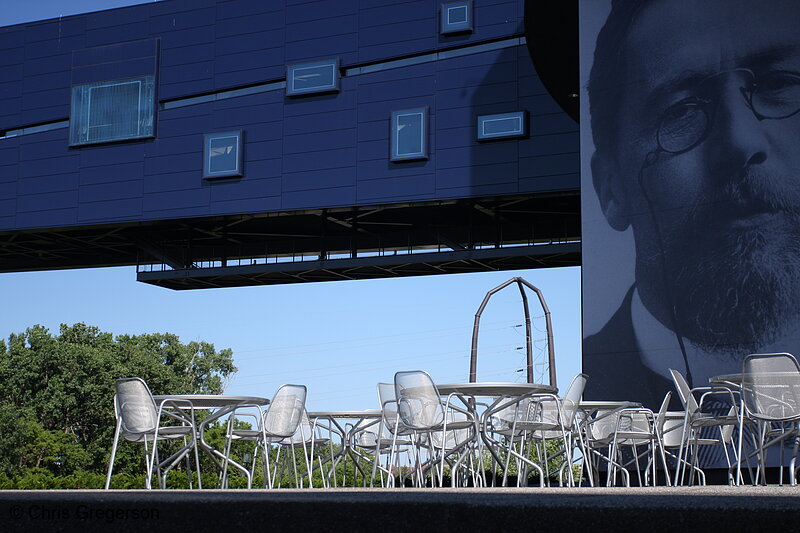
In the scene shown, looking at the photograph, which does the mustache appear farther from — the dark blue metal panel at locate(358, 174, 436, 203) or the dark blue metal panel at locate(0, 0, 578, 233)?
the dark blue metal panel at locate(358, 174, 436, 203)

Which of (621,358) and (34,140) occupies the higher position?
(34,140)

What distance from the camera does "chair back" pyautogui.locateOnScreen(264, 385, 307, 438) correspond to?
7348 millimetres

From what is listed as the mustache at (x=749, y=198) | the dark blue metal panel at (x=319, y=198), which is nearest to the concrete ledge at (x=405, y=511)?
the mustache at (x=749, y=198)

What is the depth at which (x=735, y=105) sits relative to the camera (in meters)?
10.9

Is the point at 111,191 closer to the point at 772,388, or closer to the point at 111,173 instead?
the point at 111,173

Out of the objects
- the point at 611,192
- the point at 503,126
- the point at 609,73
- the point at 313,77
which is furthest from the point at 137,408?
the point at 313,77

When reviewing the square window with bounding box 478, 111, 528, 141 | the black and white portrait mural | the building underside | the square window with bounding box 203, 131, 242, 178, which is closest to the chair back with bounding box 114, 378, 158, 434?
the black and white portrait mural

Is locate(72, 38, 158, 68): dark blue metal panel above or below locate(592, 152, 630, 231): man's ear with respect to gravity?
above

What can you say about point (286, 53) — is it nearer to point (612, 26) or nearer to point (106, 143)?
point (106, 143)

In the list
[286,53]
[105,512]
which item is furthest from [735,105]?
[286,53]

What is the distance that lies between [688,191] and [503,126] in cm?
969

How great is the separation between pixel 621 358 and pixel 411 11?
1243cm

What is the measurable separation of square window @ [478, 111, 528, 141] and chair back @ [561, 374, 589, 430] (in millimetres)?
13480

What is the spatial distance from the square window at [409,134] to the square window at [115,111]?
5964 mm
